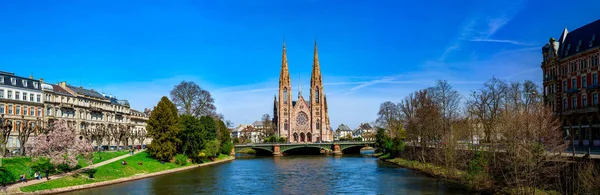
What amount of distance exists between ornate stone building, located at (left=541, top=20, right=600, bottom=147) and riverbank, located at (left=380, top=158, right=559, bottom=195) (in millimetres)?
14713

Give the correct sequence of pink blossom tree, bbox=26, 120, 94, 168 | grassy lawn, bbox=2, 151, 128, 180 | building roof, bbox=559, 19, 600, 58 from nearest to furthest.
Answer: grassy lawn, bbox=2, 151, 128, 180, pink blossom tree, bbox=26, 120, 94, 168, building roof, bbox=559, 19, 600, 58

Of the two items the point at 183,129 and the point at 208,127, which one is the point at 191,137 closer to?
the point at 183,129

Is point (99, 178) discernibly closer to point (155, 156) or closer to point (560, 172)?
point (155, 156)

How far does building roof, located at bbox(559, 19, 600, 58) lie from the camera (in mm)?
53694

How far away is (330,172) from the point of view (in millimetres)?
63625

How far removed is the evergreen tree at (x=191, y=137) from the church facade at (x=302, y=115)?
7878 centimetres

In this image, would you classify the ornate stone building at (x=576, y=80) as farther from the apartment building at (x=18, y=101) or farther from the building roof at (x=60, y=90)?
the building roof at (x=60, y=90)

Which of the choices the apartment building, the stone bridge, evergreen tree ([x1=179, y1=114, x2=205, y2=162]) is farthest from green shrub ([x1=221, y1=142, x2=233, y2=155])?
the apartment building

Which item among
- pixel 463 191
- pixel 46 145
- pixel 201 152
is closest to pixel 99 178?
pixel 46 145

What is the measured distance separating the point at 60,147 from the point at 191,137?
85.8ft

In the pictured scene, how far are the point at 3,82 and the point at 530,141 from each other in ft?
221

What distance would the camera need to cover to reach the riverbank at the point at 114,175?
138ft

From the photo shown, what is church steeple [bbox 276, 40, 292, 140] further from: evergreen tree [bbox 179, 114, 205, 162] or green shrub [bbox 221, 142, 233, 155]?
evergreen tree [bbox 179, 114, 205, 162]

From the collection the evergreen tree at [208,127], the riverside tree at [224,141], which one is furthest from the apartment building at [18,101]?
the riverside tree at [224,141]
